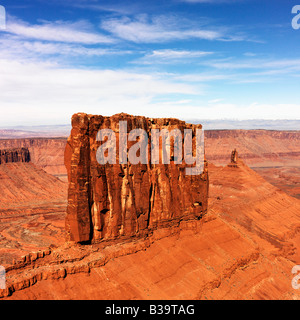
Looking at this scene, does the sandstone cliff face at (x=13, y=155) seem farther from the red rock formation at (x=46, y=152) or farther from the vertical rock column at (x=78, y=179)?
the vertical rock column at (x=78, y=179)

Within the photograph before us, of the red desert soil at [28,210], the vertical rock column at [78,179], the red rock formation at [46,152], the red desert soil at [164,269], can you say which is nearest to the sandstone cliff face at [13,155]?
the red desert soil at [28,210]

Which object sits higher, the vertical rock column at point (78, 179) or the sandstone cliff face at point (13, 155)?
the vertical rock column at point (78, 179)

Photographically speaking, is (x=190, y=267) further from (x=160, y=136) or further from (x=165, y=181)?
(x=160, y=136)

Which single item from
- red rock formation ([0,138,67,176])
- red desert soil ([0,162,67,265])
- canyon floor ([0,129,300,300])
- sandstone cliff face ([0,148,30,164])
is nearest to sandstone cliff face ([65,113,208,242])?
canyon floor ([0,129,300,300])

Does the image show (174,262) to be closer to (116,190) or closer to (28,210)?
(116,190)
